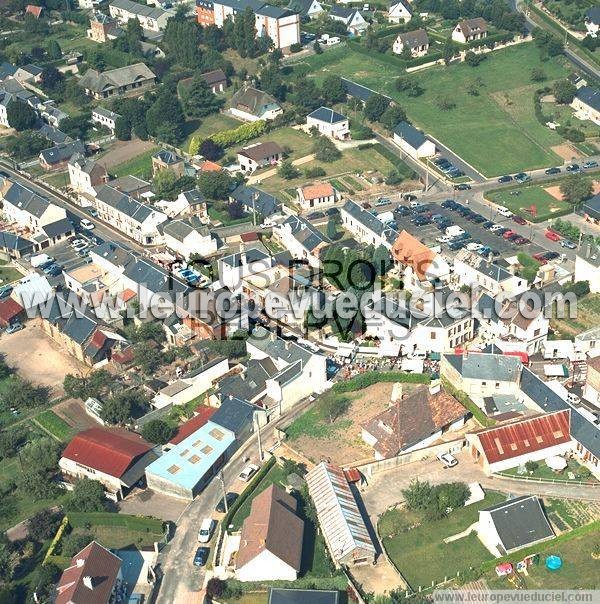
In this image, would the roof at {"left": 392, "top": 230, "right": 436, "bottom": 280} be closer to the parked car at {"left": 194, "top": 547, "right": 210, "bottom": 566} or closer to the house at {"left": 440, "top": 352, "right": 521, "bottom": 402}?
the house at {"left": 440, "top": 352, "right": 521, "bottom": 402}

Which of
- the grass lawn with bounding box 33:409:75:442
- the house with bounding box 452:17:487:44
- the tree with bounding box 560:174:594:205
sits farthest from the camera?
the house with bounding box 452:17:487:44

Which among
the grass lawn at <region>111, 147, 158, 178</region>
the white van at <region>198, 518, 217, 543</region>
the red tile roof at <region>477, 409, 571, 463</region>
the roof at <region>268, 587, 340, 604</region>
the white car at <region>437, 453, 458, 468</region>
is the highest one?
the roof at <region>268, 587, 340, 604</region>

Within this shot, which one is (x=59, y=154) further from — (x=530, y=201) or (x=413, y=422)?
(x=413, y=422)

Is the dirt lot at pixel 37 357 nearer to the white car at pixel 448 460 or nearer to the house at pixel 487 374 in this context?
the white car at pixel 448 460

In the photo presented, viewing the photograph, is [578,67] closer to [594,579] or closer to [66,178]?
[66,178]

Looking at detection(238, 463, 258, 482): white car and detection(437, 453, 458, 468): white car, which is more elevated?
detection(437, 453, 458, 468): white car

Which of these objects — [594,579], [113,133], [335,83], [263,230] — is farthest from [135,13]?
[594,579]

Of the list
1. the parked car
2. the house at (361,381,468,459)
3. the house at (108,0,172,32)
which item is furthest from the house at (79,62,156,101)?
the parked car
